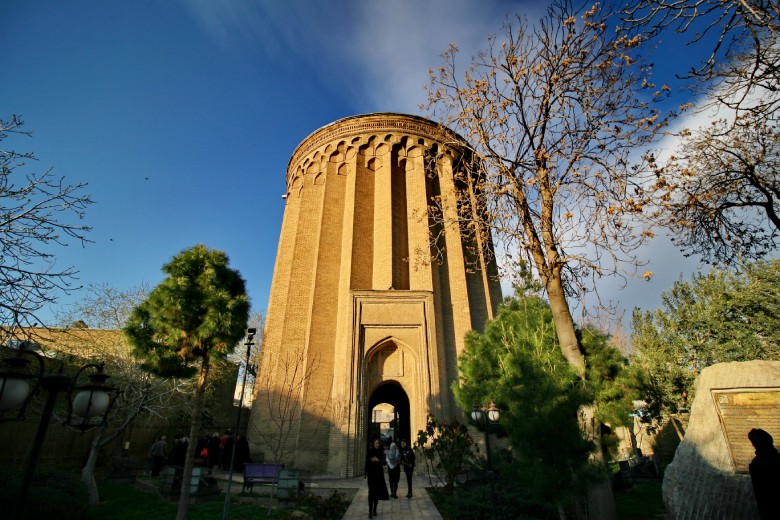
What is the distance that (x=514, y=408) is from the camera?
525 centimetres

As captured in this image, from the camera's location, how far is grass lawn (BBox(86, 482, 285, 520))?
26.8 feet

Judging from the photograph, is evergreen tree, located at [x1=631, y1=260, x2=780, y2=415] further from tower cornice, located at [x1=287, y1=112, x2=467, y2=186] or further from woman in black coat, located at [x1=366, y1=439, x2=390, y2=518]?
tower cornice, located at [x1=287, y1=112, x2=467, y2=186]

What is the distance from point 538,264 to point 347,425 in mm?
8478

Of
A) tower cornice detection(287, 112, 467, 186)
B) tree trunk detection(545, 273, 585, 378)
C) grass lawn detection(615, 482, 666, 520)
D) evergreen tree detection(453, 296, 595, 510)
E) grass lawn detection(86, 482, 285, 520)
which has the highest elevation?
tower cornice detection(287, 112, 467, 186)

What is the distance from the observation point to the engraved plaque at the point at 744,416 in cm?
500

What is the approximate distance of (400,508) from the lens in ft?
25.8

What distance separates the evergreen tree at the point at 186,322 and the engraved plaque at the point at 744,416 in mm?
9416

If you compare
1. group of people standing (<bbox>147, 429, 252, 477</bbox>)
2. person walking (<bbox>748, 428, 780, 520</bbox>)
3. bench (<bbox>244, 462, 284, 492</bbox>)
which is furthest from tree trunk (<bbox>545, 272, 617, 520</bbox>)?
group of people standing (<bbox>147, 429, 252, 477</bbox>)

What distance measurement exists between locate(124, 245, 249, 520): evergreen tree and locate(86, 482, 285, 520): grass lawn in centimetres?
222

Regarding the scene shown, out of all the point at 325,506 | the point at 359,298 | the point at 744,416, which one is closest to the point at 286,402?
the point at 359,298

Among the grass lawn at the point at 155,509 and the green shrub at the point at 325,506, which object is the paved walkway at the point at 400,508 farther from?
the grass lawn at the point at 155,509

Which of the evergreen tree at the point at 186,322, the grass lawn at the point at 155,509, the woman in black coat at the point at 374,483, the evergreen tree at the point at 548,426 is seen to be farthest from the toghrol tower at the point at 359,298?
the evergreen tree at the point at 548,426

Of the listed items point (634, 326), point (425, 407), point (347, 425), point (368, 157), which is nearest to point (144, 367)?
point (347, 425)

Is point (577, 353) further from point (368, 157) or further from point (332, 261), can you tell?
point (368, 157)
